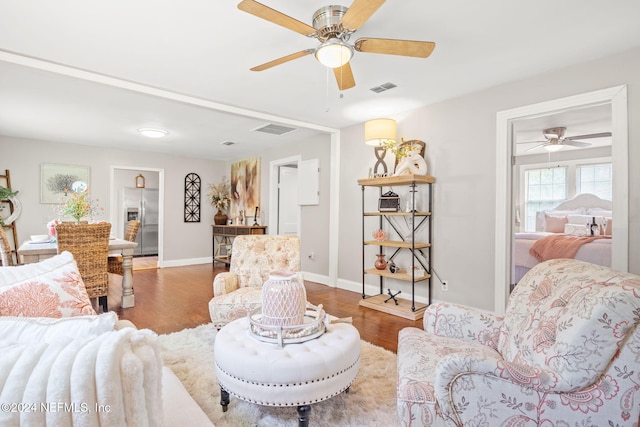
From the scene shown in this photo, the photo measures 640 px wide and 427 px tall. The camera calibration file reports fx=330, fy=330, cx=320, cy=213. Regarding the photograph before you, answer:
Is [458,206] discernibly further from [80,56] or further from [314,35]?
[80,56]

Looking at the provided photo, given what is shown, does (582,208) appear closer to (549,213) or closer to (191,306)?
(549,213)

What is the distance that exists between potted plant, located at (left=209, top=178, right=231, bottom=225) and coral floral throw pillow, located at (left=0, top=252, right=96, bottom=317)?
553 centimetres

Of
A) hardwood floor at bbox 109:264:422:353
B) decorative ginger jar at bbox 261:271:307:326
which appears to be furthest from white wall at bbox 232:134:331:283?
decorative ginger jar at bbox 261:271:307:326

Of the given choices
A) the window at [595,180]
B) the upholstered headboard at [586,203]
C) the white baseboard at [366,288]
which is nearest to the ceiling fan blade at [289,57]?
the white baseboard at [366,288]

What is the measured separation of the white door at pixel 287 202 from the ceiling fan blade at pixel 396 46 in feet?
14.2

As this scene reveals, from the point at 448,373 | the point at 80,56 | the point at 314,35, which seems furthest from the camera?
the point at 80,56

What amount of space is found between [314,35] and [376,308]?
2.85m

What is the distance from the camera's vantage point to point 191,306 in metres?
3.86

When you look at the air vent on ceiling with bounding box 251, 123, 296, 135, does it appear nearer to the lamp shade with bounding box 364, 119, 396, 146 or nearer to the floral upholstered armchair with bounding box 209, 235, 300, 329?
the lamp shade with bounding box 364, 119, 396, 146

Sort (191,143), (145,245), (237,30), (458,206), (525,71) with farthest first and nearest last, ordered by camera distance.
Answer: (145,245), (191,143), (458,206), (525,71), (237,30)

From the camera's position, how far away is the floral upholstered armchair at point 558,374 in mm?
1093

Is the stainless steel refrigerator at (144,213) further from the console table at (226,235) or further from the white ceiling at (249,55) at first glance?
the white ceiling at (249,55)

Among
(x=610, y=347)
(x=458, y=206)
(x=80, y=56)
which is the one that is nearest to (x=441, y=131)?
(x=458, y=206)

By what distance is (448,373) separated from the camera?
1198mm
